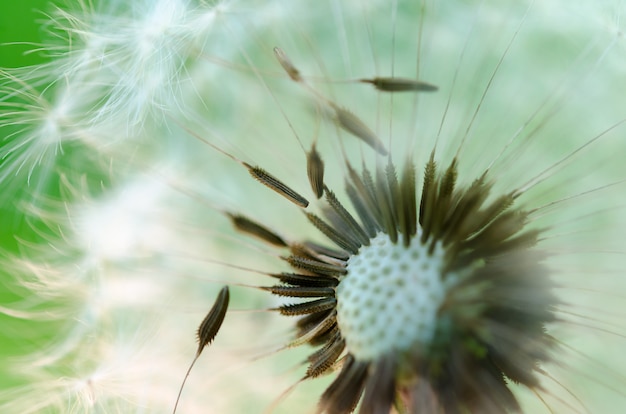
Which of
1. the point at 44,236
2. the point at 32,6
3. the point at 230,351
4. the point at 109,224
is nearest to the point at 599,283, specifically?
the point at 230,351

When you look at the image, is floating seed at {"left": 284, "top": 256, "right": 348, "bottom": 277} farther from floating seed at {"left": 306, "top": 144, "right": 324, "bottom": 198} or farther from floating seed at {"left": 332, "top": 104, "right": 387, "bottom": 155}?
floating seed at {"left": 332, "top": 104, "right": 387, "bottom": 155}

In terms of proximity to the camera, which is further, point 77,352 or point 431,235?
point 77,352

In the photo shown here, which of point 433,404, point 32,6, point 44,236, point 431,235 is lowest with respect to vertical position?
point 433,404

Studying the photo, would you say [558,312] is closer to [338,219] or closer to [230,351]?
[338,219]

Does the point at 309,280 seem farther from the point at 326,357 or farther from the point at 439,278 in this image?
the point at 439,278

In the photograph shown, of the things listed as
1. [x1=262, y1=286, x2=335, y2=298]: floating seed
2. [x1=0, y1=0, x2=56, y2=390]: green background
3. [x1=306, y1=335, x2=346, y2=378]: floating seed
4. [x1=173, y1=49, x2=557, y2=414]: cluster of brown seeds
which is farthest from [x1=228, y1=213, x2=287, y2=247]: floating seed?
[x1=0, y1=0, x2=56, y2=390]: green background

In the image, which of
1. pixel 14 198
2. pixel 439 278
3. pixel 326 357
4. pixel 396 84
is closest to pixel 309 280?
pixel 326 357

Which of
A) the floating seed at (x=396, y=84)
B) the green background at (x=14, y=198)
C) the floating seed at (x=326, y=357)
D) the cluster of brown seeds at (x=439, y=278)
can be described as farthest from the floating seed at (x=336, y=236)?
the green background at (x=14, y=198)
